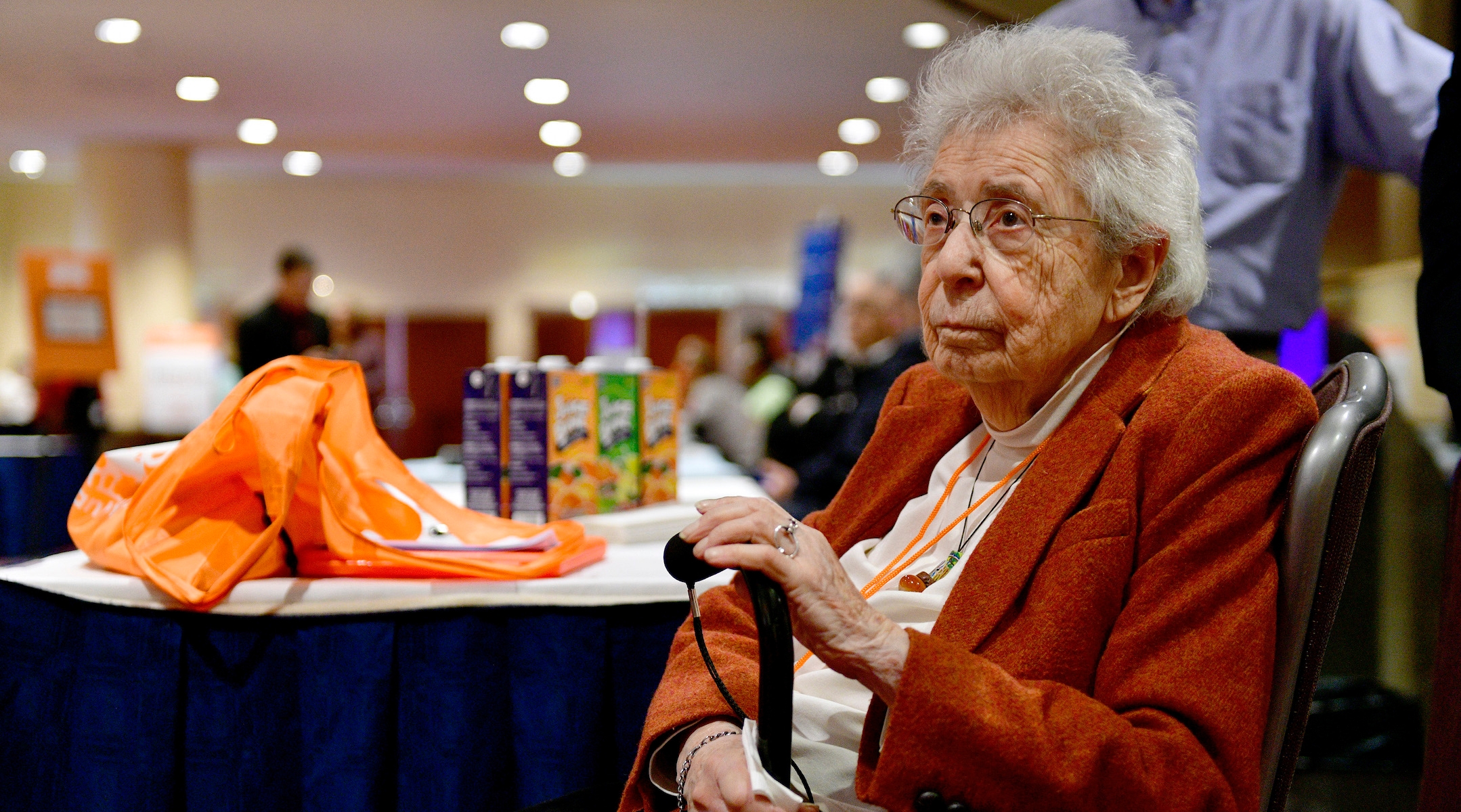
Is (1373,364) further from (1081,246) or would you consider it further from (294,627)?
(294,627)

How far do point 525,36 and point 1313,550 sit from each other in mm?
6113

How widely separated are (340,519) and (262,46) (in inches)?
237

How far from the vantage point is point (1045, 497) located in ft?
3.41

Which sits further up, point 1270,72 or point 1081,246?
point 1270,72

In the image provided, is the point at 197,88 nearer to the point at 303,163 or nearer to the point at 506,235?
the point at 303,163

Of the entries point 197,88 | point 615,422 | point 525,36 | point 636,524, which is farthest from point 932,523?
point 197,88

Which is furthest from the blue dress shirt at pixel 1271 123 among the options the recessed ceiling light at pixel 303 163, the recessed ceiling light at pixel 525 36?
the recessed ceiling light at pixel 303 163

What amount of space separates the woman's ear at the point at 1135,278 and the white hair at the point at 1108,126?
0.4 inches

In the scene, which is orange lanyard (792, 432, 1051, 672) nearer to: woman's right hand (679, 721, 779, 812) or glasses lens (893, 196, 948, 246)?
woman's right hand (679, 721, 779, 812)

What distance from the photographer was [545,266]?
12.0 meters

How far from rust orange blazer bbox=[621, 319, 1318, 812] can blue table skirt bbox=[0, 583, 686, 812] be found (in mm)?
344

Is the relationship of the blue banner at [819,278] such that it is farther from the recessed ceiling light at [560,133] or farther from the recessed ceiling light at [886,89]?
the recessed ceiling light at [560,133]

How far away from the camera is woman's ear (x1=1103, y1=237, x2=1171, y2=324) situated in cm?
112

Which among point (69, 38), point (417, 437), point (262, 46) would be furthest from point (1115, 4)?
point (417, 437)
